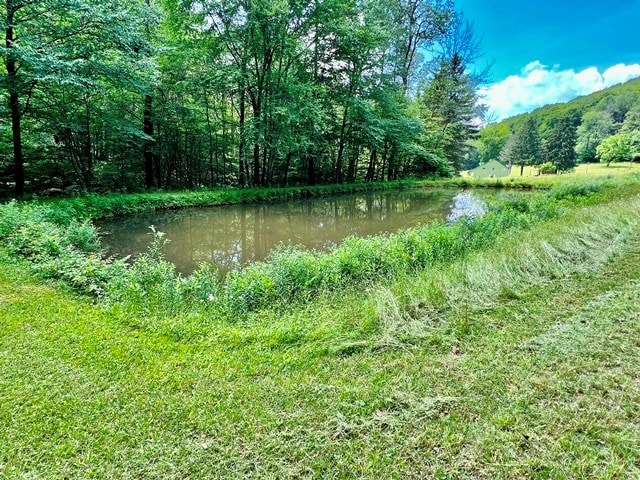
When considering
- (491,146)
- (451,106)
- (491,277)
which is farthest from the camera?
(491,146)

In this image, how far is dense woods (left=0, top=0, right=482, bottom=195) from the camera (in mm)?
9023

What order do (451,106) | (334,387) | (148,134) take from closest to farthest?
1. (334,387)
2. (148,134)
3. (451,106)

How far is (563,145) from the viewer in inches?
1703

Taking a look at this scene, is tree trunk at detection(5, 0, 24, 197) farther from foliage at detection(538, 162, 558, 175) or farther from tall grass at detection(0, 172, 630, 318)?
foliage at detection(538, 162, 558, 175)

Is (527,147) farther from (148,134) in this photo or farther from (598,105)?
(148,134)

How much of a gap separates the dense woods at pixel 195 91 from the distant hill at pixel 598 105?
1810 inches

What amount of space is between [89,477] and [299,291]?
2672 mm

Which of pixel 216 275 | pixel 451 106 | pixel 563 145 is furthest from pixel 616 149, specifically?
pixel 216 275

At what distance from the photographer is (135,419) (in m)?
1.97

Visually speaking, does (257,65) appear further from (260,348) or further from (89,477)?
(89,477)

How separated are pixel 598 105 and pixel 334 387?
10613cm

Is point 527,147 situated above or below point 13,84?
above

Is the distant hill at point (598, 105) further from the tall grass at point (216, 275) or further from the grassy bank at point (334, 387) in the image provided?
the grassy bank at point (334, 387)

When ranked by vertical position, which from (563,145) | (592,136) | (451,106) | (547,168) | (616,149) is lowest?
(547,168)
